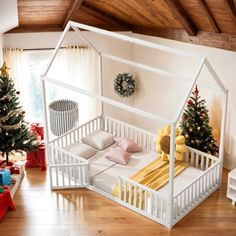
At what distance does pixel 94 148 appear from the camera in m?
6.30

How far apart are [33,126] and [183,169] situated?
2.53m

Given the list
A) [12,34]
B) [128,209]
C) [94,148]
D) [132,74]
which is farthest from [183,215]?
[12,34]

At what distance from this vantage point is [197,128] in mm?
5746

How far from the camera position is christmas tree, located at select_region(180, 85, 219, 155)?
5736 mm

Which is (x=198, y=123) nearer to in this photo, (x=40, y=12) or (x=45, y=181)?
(x=45, y=181)

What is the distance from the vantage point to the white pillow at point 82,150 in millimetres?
6023

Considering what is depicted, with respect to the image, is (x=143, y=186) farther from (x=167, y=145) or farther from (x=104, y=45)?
(x=104, y=45)

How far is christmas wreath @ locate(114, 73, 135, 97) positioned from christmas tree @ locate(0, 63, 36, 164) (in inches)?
73.3

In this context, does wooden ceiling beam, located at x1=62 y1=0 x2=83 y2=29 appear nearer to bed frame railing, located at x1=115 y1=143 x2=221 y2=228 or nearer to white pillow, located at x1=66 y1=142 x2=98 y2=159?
white pillow, located at x1=66 y1=142 x2=98 y2=159

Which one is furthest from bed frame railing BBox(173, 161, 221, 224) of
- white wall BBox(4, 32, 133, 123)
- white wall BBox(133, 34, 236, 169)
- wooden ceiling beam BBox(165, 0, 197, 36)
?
white wall BBox(4, 32, 133, 123)

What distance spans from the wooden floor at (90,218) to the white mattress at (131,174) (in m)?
0.17

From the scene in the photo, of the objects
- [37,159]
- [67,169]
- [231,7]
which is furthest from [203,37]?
[37,159]

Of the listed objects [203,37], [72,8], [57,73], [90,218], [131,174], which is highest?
[72,8]

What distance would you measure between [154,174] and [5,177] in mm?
1938
